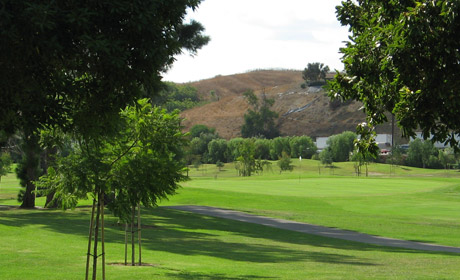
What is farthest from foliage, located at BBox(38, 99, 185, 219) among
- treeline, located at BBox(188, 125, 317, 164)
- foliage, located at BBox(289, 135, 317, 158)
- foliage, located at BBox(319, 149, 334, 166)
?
foliage, located at BBox(289, 135, 317, 158)

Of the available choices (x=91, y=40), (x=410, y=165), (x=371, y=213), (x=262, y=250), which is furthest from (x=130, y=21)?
(x=410, y=165)

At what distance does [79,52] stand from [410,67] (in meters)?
4.44

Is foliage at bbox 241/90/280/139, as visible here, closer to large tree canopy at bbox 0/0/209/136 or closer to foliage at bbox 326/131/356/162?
foliage at bbox 326/131/356/162

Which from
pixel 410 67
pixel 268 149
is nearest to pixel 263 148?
pixel 268 149

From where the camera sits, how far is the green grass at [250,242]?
51.1ft

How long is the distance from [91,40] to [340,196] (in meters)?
43.1

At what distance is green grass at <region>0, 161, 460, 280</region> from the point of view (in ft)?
51.1

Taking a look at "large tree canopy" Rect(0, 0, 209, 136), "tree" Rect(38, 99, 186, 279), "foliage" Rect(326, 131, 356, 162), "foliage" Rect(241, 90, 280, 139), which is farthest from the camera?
"foliage" Rect(241, 90, 280, 139)

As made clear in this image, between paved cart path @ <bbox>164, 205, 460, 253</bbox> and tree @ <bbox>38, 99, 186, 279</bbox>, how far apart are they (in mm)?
11430

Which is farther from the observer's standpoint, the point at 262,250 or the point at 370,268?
the point at 262,250

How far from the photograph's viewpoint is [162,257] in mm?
18453

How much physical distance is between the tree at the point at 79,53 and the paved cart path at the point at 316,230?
53.6 ft

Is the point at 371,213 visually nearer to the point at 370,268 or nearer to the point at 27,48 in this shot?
the point at 370,268

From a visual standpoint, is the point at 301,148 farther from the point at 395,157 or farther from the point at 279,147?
the point at 395,157
